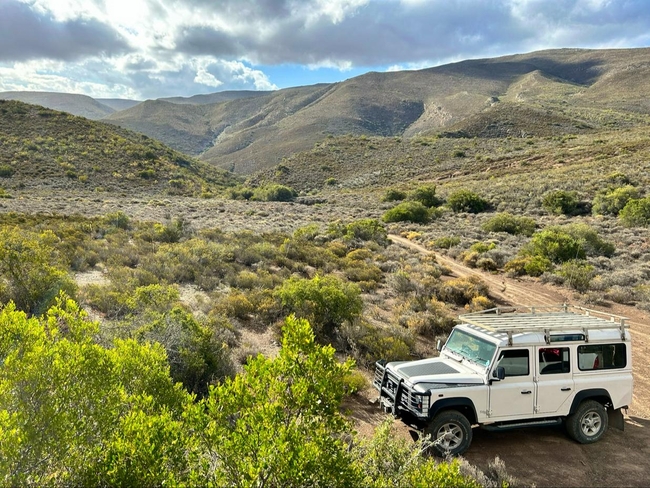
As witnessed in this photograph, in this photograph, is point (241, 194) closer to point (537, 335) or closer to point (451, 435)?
point (537, 335)

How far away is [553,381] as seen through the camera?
20.0 feet

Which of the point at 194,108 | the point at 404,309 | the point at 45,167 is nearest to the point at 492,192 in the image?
the point at 404,309

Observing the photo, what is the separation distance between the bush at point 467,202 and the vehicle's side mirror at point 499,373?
29.7 metres

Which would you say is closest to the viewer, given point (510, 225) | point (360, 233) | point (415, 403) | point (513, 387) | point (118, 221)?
point (415, 403)

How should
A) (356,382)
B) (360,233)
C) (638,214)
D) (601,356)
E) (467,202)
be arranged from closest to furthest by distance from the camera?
(601,356) < (356,382) < (360,233) < (638,214) < (467,202)

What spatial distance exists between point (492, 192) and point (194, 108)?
182 meters

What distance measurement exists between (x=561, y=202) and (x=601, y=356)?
27.3m

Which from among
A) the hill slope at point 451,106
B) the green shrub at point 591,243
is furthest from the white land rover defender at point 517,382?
the hill slope at point 451,106

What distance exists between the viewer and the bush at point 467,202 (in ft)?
112

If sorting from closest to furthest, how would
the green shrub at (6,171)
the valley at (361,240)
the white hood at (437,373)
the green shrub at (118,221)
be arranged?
the white hood at (437,373), the valley at (361,240), the green shrub at (118,221), the green shrub at (6,171)

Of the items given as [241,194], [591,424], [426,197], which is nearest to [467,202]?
[426,197]

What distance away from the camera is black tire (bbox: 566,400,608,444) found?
6238 mm

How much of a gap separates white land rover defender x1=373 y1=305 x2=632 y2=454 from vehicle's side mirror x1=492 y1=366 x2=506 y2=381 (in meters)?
0.01

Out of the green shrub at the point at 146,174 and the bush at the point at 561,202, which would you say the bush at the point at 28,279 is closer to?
the bush at the point at 561,202
